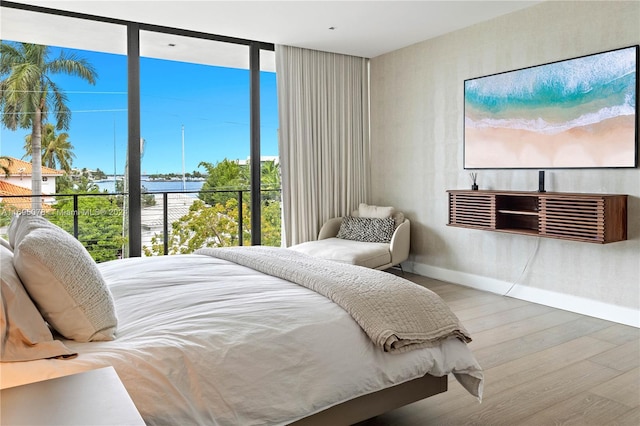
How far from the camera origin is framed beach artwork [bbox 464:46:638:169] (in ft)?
11.8

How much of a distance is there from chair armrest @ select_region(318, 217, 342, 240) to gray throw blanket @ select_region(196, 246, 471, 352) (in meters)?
3.07

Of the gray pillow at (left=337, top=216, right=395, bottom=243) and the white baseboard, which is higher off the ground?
the gray pillow at (left=337, top=216, right=395, bottom=243)

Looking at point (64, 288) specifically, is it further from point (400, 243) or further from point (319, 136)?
point (319, 136)

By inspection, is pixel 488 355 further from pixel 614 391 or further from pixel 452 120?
pixel 452 120

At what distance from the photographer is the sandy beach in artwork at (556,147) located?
3605 millimetres

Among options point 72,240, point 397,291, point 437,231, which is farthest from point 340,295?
point 437,231

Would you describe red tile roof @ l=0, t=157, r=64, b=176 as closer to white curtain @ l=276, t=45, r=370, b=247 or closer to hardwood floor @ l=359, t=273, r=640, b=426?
white curtain @ l=276, t=45, r=370, b=247

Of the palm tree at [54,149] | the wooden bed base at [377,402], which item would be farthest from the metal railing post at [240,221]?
the wooden bed base at [377,402]

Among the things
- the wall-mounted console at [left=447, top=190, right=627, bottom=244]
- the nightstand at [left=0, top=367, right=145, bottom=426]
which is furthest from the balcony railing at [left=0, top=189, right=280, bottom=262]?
the nightstand at [left=0, top=367, right=145, bottom=426]

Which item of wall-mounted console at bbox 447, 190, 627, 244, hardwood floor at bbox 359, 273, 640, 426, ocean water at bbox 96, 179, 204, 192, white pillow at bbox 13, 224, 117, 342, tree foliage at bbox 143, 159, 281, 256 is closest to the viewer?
white pillow at bbox 13, 224, 117, 342

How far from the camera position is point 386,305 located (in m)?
2.04

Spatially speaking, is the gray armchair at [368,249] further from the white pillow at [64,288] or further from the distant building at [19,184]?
the white pillow at [64,288]

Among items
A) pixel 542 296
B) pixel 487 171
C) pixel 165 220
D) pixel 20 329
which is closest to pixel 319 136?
pixel 487 171

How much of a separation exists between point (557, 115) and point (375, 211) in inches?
83.6
